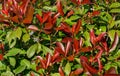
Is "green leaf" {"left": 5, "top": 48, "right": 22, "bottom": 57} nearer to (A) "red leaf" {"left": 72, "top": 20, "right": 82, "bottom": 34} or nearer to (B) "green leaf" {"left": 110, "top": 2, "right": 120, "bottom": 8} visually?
(A) "red leaf" {"left": 72, "top": 20, "right": 82, "bottom": 34}

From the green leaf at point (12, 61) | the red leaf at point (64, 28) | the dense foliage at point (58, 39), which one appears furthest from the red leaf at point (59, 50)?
the green leaf at point (12, 61)

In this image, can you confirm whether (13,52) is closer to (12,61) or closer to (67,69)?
(12,61)

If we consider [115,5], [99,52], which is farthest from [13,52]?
[115,5]

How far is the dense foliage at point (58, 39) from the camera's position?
227 cm

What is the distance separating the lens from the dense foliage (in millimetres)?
2268

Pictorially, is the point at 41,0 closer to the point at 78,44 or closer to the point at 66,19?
the point at 66,19

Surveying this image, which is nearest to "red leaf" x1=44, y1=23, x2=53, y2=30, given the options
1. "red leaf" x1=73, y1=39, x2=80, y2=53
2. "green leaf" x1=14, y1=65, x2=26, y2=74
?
"red leaf" x1=73, y1=39, x2=80, y2=53

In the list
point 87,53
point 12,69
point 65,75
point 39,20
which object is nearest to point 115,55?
point 87,53

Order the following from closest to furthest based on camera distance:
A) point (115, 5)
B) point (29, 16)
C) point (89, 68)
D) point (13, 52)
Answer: point (89, 68) → point (29, 16) → point (13, 52) → point (115, 5)

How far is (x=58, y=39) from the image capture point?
2523mm

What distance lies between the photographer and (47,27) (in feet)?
7.73

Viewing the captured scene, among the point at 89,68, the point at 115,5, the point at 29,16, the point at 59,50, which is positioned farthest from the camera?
the point at 115,5

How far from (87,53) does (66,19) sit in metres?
0.34

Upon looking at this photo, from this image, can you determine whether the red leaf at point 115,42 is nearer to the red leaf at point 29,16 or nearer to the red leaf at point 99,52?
the red leaf at point 99,52
